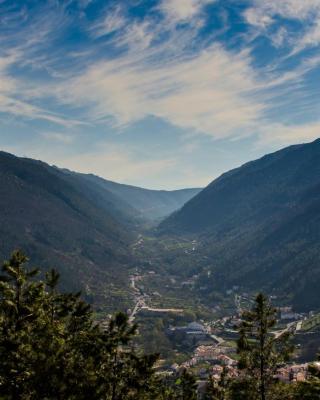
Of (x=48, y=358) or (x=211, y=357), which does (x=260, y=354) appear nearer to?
(x=48, y=358)

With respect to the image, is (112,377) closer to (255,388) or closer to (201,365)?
(255,388)

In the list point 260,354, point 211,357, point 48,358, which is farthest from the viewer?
A: point 211,357

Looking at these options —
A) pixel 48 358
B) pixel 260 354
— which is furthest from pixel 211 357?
pixel 48 358

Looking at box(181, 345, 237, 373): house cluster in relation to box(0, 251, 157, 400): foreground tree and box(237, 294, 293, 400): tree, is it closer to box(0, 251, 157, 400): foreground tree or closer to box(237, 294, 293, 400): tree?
box(237, 294, 293, 400): tree

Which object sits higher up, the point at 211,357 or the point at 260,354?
the point at 260,354

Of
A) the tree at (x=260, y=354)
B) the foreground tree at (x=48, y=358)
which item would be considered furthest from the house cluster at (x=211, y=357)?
the foreground tree at (x=48, y=358)

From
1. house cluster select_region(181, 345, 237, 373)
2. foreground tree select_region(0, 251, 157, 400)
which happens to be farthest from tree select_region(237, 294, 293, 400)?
house cluster select_region(181, 345, 237, 373)
